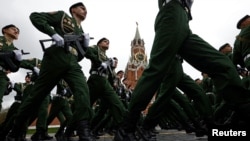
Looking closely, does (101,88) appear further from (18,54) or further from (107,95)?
(18,54)

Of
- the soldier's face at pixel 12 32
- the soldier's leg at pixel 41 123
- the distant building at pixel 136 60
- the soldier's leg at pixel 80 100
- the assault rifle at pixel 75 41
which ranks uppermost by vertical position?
the soldier's face at pixel 12 32

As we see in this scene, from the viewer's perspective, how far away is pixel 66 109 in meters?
9.71

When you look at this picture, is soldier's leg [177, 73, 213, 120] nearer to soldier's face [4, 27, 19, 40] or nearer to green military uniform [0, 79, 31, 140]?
soldier's face [4, 27, 19, 40]

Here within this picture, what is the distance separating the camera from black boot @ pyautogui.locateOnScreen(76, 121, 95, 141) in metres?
4.45

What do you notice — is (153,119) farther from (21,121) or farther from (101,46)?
(101,46)

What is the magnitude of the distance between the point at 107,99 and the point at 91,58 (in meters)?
0.96

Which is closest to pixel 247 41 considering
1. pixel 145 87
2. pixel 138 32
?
pixel 145 87

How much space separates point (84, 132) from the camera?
14.8 ft

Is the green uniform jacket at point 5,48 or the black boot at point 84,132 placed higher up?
the green uniform jacket at point 5,48

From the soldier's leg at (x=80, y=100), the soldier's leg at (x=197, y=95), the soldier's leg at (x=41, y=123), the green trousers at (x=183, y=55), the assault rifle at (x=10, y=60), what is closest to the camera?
the green trousers at (x=183, y=55)

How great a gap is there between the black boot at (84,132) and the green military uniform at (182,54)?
3.43 ft

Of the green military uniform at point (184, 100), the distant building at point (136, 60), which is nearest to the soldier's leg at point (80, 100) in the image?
the green military uniform at point (184, 100)

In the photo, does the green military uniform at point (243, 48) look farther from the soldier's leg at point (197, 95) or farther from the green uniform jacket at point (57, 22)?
the green uniform jacket at point (57, 22)

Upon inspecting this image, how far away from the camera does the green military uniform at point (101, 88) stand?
6699 millimetres
